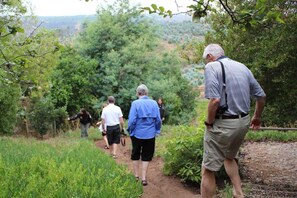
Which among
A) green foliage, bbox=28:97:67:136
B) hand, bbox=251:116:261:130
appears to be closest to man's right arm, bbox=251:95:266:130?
hand, bbox=251:116:261:130

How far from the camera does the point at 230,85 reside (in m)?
4.80

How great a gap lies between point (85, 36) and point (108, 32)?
6.85 ft

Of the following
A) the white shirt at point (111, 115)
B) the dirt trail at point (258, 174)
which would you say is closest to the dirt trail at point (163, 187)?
the dirt trail at point (258, 174)

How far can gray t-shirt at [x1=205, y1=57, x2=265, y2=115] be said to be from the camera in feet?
15.5

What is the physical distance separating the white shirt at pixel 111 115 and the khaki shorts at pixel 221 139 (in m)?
6.20

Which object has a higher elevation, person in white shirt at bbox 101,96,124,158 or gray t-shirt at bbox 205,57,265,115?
gray t-shirt at bbox 205,57,265,115

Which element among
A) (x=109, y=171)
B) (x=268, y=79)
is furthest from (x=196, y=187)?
(x=268, y=79)

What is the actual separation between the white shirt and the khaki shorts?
620 cm

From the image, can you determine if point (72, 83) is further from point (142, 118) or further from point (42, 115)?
point (142, 118)

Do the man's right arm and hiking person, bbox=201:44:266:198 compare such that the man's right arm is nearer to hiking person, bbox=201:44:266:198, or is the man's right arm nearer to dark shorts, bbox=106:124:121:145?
hiking person, bbox=201:44:266:198

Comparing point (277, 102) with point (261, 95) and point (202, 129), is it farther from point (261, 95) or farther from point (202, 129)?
point (261, 95)

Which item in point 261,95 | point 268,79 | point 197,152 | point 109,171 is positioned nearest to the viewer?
point 261,95

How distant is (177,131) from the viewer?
984cm

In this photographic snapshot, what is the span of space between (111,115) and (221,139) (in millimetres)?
6395
